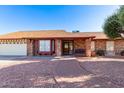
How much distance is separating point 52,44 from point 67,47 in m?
2.22

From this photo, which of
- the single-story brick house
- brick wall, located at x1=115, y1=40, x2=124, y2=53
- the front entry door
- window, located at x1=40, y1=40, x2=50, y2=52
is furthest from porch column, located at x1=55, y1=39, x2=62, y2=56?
brick wall, located at x1=115, y1=40, x2=124, y2=53

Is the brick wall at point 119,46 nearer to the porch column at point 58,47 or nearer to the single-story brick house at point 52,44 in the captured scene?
the single-story brick house at point 52,44

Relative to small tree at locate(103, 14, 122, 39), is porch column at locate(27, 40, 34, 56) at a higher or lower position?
lower

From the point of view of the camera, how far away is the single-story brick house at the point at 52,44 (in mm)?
26250

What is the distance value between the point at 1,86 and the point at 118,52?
2357 centimetres

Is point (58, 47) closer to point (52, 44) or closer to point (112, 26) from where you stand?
point (52, 44)

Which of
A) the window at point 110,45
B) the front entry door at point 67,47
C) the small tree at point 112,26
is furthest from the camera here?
the window at point 110,45

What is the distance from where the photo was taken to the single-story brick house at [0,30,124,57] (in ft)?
86.1

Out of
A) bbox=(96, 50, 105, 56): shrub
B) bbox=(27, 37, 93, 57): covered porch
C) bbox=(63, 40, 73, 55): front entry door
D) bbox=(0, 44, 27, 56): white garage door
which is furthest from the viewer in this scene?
bbox=(96, 50, 105, 56): shrub

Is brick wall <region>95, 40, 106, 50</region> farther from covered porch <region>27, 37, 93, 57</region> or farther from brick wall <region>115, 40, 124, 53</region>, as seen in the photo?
covered porch <region>27, 37, 93, 57</region>

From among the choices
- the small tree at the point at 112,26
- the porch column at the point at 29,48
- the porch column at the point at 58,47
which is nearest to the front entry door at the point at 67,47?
the porch column at the point at 58,47

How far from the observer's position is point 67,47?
28.9 m

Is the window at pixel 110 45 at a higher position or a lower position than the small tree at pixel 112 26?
lower

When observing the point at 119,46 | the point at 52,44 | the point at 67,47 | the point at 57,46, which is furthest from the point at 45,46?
the point at 119,46
